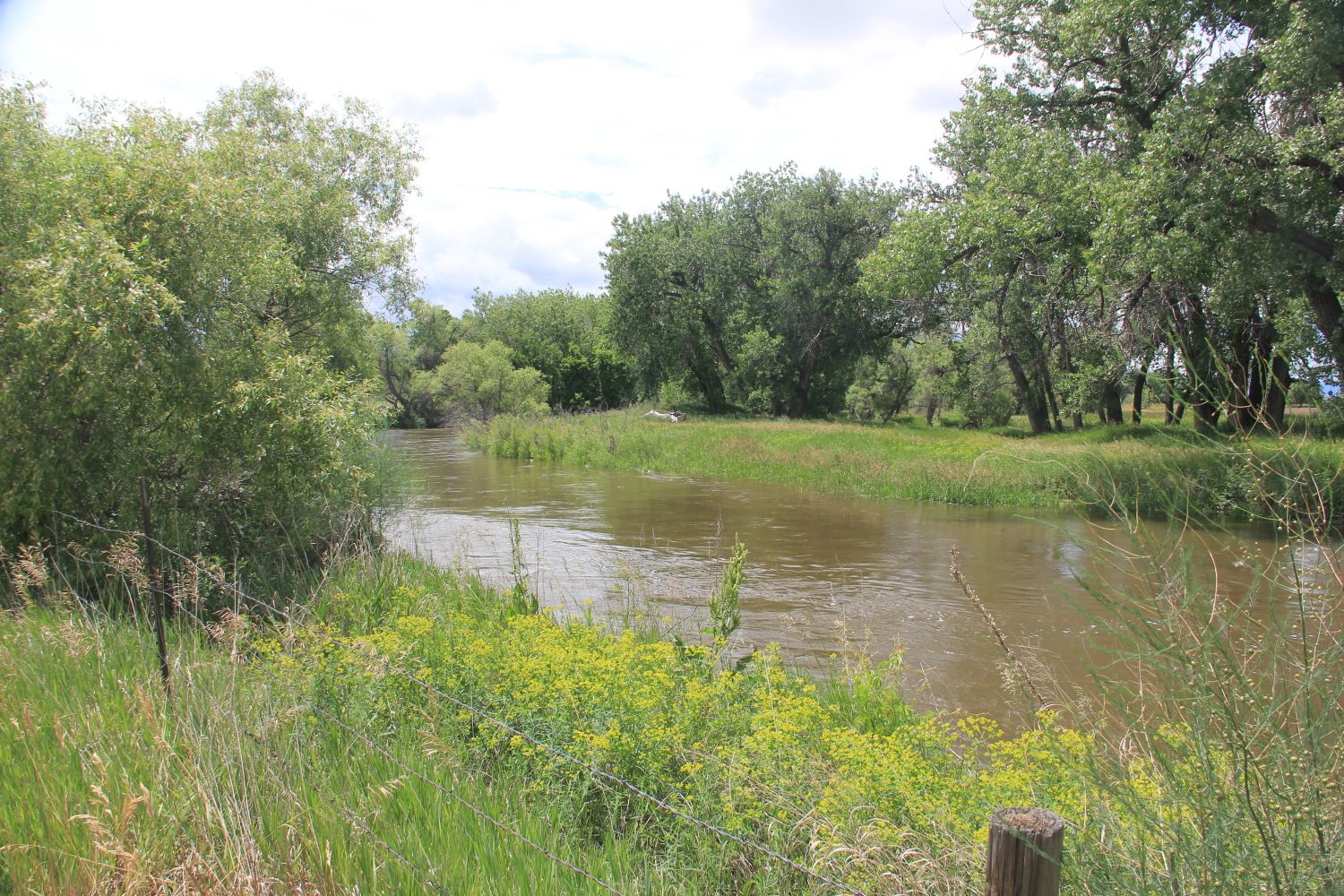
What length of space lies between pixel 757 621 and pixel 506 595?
2.96 metres

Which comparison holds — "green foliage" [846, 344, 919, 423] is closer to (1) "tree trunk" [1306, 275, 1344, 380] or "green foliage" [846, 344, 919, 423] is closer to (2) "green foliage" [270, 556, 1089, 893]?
(1) "tree trunk" [1306, 275, 1344, 380]

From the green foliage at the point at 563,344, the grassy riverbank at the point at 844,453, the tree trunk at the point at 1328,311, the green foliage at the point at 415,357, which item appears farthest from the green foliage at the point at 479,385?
the tree trunk at the point at 1328,311

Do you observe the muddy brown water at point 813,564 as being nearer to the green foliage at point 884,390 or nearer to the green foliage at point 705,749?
the green foliage at point 705,749

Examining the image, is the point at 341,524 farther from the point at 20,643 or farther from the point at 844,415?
the point at 844,415

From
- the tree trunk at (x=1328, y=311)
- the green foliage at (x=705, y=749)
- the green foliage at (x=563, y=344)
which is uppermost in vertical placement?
the green foliage at (x=563, y=344)

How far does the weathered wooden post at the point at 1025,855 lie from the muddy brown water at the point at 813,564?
102 centimetres

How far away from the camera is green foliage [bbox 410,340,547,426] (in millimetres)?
51594

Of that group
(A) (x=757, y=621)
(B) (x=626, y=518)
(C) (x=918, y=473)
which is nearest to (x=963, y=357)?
(C) (x=918, y=473)

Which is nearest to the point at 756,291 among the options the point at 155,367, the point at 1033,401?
the point at 1033,401

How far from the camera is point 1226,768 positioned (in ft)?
8.13

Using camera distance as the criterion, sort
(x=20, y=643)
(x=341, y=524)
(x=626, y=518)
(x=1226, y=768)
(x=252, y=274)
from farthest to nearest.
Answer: (x=626, y=518)
(x=341, y=524)
(x=252, y=274)
(x=20, y=643)
(x=1226, y=768)

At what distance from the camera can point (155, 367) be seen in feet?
→ 25.9

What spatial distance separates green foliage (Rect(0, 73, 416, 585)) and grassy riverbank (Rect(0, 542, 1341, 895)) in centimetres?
275

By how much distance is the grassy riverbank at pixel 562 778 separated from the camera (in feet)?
7.75
